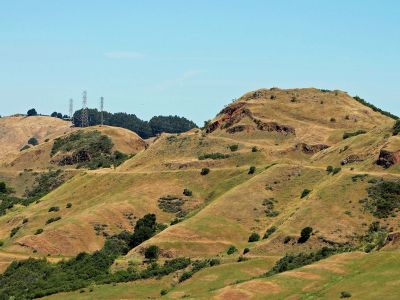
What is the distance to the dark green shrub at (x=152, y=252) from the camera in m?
102

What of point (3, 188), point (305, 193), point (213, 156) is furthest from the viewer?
point (3, 188)

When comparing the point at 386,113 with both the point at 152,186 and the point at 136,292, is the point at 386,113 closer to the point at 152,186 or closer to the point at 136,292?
the point at 152,186

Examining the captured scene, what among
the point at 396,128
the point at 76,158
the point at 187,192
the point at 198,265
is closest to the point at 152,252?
the point at 198,265

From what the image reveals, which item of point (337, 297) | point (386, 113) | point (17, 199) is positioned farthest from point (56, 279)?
point (386, 113)

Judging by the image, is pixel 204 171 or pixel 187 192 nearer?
pixel 187 192

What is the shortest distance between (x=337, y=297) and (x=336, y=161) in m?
71.8

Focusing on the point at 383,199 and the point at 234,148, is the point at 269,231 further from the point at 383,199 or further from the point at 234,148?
the point at 234,148

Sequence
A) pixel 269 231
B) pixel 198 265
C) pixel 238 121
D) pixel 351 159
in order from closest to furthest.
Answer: pixel 198 265
pixel 269 231
pixel 351 159
pixel 238 121

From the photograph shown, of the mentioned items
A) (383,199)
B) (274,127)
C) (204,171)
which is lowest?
(383,199)

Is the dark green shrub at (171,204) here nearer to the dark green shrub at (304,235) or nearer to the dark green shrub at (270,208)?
the dark green shrub at (270,208)

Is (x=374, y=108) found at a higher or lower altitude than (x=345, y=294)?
higher

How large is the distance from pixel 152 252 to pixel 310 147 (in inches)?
2275

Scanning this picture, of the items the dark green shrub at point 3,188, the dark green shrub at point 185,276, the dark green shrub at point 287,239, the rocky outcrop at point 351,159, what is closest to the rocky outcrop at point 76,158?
the dark green shrub at point 3,188

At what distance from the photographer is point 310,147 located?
14988 cm
